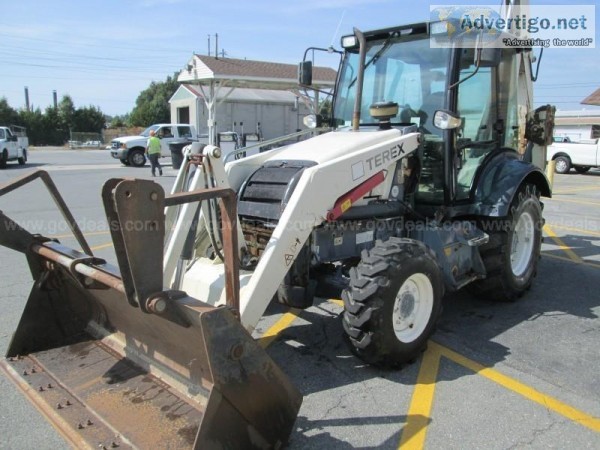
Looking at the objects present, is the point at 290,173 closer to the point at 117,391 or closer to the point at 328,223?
the point at 328,223

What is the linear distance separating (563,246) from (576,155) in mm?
15499

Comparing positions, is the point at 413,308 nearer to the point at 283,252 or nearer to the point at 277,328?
the point at 283,252

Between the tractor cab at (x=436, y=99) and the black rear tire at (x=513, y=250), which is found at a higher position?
the tractor cab at (x=436, y=99)

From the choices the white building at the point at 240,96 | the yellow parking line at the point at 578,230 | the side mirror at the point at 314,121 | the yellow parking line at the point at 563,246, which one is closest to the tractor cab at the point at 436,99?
the side mirror at the point at 314,121

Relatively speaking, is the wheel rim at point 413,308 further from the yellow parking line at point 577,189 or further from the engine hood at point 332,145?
the yellow parking line at point 577,189

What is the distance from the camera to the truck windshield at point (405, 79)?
483cm

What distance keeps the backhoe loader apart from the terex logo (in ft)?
0.05

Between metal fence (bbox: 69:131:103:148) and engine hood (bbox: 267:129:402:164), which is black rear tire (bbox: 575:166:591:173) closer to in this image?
engine hood (bbox: 267:129:402:164)

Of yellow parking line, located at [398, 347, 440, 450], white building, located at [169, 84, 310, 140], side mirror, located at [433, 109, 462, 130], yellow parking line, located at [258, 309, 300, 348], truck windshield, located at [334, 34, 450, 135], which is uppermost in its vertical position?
white building, located at [169, 84, 310, 140]

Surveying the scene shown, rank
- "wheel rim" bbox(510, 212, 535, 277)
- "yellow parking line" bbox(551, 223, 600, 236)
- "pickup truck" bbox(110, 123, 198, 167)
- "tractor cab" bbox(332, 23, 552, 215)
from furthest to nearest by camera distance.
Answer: "pickup truck" bbox(110, 123, 198, 167) < "yellow parking line" bbox(551, 223, 600, 236) < "wheel rim" bbox(510, 212, 535, 277) < "tractor cab" bbox(332, 23, 552, 215)

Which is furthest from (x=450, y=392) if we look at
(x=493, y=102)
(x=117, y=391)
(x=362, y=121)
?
(x=493, y=102)

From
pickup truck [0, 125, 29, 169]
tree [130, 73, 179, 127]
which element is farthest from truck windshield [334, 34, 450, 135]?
tree [130, 73, 179, 127]

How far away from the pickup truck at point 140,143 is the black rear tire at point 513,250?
21.5 metres

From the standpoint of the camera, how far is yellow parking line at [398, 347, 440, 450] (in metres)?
3.12
